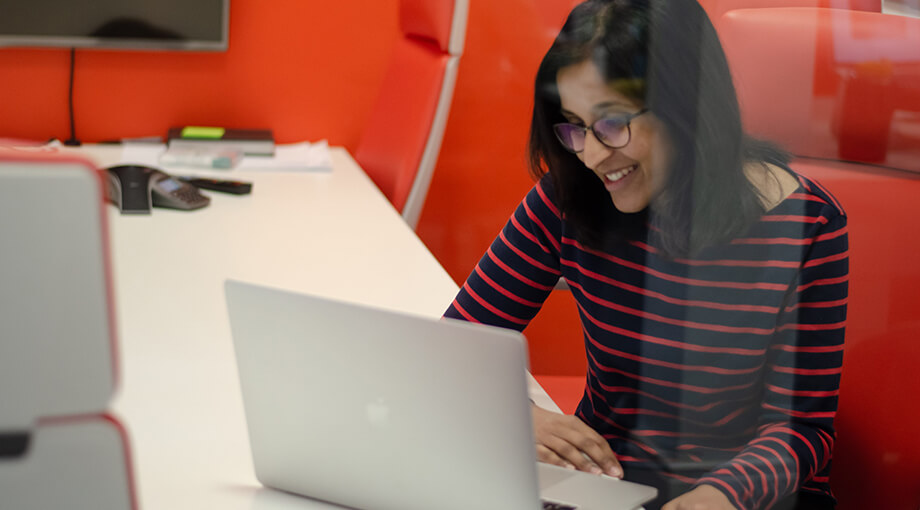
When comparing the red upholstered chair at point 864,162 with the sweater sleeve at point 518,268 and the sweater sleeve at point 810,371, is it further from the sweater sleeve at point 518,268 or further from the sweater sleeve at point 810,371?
the sweater sleeve at point 518,268

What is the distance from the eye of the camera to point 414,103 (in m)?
1.84

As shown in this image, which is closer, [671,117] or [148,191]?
[671,117]

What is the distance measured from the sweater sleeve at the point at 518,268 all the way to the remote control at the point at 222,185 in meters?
0.70

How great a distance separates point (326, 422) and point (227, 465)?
0.14 metres

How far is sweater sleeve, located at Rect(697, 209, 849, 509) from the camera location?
3.12 ft

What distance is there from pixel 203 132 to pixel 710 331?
140 cm

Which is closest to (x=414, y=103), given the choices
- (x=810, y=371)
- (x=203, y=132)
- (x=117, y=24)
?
(x=203, y=132)

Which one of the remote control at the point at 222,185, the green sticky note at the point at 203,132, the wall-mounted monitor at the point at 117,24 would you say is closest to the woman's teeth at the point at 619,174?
the remote control at the point at 222,185

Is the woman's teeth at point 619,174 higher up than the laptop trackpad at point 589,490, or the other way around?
the woman's teeth at point 619,174

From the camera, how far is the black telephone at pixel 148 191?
1.54 meters

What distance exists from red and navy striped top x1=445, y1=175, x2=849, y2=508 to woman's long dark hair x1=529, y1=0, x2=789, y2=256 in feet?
0.09

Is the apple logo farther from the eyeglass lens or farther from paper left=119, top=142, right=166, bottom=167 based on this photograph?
paper left=119, top=142, right=166, bottom=167

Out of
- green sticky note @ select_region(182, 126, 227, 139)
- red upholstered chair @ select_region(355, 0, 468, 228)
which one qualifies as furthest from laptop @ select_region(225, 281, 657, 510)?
green sticky note @ select_region(182, 126, 227, 139)

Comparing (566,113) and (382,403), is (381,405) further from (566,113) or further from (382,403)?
(566,113)
